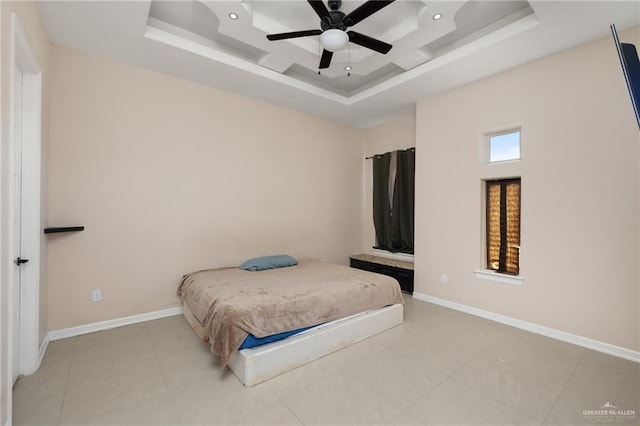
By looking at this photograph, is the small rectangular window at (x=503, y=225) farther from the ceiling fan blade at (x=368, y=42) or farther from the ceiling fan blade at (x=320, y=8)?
the ceiling fan blade at (x=320, y=8)

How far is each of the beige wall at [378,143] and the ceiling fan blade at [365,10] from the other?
2.71 m

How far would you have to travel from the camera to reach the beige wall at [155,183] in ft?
9.54

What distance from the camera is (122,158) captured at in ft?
10.4

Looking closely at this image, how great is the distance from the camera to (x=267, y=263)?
3.80m

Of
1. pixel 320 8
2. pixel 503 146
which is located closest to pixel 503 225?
pixel 503 146

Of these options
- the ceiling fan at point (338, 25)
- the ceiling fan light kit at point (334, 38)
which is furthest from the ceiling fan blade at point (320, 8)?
the ceiling fan light kit at point (334, 38)

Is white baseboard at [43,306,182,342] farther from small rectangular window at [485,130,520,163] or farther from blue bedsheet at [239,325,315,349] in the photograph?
small rectangular window at [485,130,520,163]

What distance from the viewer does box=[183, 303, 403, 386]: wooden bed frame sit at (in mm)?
2113

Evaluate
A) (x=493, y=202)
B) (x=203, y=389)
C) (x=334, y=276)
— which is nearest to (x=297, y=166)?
(x=334, y=276)

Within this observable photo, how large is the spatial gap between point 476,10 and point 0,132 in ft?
12.0

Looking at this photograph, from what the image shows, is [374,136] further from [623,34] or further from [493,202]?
[623,34]

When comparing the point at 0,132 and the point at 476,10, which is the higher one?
the point at 476,10

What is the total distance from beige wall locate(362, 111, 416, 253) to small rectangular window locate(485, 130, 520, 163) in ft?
4.21

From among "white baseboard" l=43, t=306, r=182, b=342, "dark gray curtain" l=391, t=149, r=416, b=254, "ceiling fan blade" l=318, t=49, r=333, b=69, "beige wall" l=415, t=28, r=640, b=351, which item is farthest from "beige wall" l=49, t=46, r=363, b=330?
"beige wall" l=415, t=28, r=640, b=351
